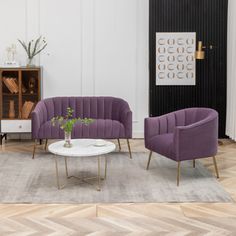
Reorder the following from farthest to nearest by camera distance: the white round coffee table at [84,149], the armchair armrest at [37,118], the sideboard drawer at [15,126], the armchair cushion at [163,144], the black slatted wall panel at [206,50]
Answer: the black slatted wall panel at [206,50] < the sideboard drawer at [15,126] < the armchair armrest at [37,118] < the armchair cushion at [163,144] < the white round coffee table at [84,149]

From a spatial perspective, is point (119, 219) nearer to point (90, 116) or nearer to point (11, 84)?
point (90, 116)

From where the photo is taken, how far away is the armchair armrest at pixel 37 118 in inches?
268

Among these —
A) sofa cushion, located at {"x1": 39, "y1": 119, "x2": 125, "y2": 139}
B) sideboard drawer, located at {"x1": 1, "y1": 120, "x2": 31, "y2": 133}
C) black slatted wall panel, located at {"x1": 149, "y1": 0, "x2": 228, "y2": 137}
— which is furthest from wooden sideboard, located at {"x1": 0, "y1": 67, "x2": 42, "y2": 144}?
black slatted wall panel, located at {"x1": 149, "y1": 0, "x2": 228, "y2": 137}

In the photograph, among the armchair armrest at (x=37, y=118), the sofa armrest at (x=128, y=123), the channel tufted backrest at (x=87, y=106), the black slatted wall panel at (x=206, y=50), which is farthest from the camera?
the black slatted wall panel at (x=206, y=50)

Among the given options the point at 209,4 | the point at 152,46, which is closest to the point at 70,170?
the point at 152,46

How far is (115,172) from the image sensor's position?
239 inches

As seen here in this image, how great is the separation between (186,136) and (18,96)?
3371 mm

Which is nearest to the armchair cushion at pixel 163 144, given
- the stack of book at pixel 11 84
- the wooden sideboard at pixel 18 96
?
the wooden sideboard at pixel 18 96

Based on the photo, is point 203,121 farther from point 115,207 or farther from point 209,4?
point 209,4

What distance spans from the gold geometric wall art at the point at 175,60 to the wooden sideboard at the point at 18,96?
2.01 meters

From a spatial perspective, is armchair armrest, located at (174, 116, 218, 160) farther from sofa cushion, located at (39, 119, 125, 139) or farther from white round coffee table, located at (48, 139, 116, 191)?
sofa cushion, located at (39, 119, 125, 139)

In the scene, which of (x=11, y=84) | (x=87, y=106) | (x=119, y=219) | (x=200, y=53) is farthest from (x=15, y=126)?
(x=119, y=219)

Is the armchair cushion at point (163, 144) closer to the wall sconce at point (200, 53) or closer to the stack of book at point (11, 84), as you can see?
the wall sconce at point (200, 53)

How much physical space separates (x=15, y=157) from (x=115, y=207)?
8.66ft
